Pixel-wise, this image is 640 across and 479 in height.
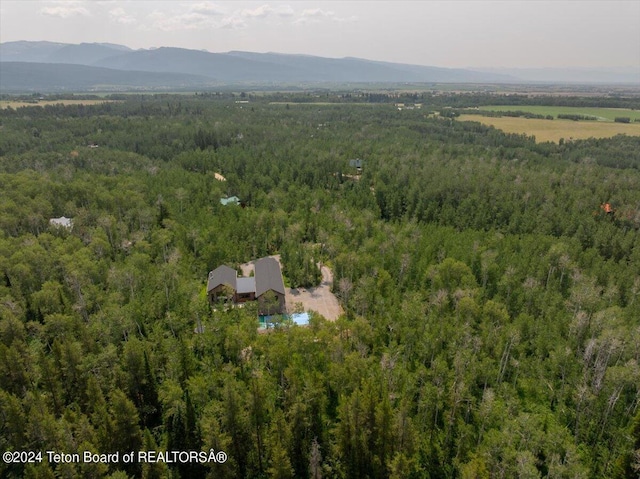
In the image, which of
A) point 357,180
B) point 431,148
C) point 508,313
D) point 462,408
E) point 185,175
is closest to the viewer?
point 462,408

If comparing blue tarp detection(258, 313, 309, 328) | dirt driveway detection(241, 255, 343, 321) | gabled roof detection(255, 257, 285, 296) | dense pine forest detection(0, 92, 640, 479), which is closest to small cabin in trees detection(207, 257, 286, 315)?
gabled roof detection(255, 257, 285, 296)

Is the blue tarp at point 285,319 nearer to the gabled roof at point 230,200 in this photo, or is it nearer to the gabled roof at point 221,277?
the gabled roof at point 221,277

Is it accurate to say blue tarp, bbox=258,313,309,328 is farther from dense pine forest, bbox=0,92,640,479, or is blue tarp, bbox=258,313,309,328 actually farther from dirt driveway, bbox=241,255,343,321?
dense pine forest, bbox=0,92,640,479

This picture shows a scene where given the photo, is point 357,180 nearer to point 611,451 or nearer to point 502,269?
point 502,269

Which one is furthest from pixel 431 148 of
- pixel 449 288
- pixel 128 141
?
pixel 128 141

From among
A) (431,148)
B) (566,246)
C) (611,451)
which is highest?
(431,148)

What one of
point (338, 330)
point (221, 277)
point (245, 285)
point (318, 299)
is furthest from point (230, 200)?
point (338, 330)

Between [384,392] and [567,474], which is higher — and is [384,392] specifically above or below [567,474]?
above
